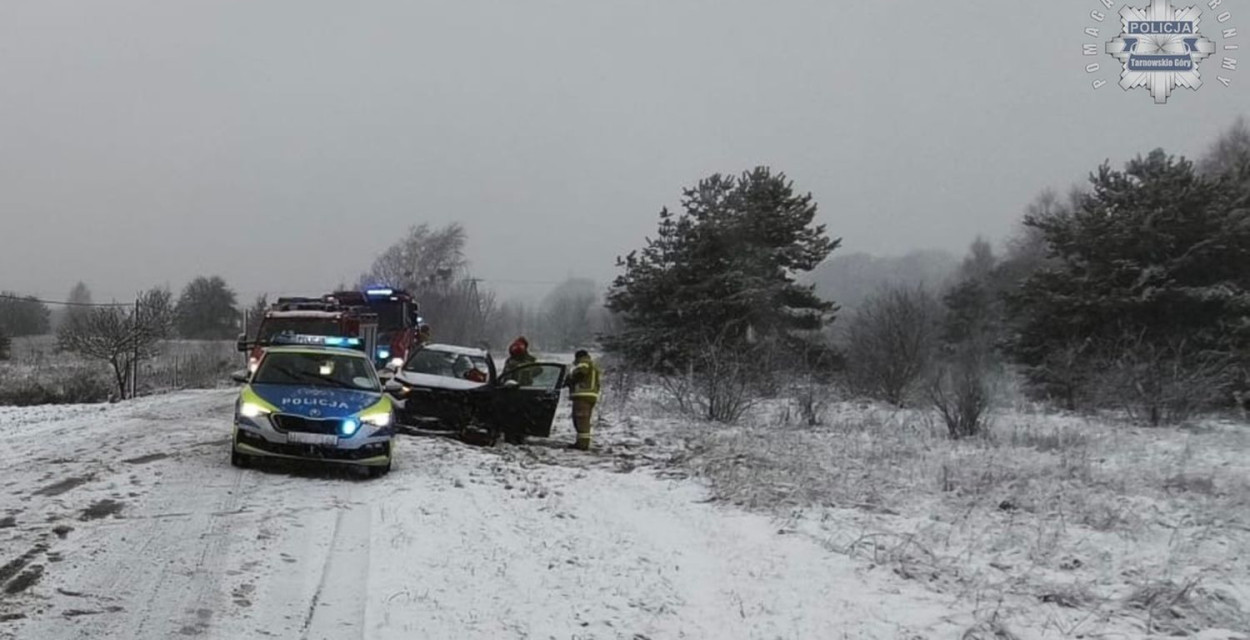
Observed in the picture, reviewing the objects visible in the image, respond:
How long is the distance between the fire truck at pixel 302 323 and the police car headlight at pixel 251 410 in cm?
841

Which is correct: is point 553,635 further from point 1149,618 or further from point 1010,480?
point 1010,480

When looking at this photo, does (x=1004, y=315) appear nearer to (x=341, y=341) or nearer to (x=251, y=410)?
(x=341, y=341)

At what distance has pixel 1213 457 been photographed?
45.0ft

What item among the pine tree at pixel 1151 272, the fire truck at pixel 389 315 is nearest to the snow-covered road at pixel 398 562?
the fire truck at pixel 389 315

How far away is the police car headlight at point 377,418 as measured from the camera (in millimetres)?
9273

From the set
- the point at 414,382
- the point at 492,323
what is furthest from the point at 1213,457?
the point at 492,323

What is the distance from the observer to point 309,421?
29.6 ft

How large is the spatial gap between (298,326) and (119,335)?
15.7 m

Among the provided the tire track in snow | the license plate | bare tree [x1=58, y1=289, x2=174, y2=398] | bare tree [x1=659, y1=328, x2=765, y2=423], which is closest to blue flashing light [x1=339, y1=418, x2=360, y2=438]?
the license plate

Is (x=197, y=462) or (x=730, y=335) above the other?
(x=730, y=335)

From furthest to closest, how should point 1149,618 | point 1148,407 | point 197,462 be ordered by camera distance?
point 1148,407
point 197,462
point 1149,618

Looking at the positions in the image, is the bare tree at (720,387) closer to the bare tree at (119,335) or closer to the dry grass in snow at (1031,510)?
the dry grass in snow at (1031,510)

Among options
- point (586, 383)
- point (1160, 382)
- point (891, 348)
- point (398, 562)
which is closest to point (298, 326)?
point (586, 383)

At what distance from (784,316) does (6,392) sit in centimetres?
2944
